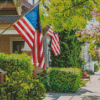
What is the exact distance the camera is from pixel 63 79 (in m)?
12.5

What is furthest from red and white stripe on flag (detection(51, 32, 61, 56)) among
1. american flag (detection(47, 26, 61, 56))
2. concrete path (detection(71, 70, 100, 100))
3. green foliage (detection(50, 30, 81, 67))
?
concrete path (detection(71, 70, 100, 100))

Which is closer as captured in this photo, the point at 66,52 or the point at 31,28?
the point at 31,28

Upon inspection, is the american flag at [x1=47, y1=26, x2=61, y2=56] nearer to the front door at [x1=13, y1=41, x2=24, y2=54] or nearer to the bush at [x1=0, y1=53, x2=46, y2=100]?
the front door at [x1=13, y1=41, x2=24, y2=54]

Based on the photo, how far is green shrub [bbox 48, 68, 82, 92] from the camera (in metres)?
12.3

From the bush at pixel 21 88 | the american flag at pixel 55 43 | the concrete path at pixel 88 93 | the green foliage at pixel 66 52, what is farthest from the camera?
the green foliage at pixel 66 52

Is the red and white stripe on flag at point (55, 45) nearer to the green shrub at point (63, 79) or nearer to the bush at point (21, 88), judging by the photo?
the green shrub at point (63, 79)

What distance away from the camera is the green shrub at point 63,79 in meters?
12.3

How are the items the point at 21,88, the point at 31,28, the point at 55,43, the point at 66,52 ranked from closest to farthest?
the point at 31,28 → the point at 21,88 → the point at 55,43 → the point at 66,52

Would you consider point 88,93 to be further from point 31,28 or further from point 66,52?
point 31,28

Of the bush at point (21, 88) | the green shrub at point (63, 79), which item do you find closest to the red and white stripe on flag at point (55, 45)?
the green shrub at point (63, 79)

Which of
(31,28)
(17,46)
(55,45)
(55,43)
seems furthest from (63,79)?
(31,28)

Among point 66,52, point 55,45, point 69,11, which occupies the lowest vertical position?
point 66,52

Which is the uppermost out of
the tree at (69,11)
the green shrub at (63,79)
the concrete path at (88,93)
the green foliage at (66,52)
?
the tree at (69,11)

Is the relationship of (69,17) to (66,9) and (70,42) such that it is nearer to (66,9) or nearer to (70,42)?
(66,9)
